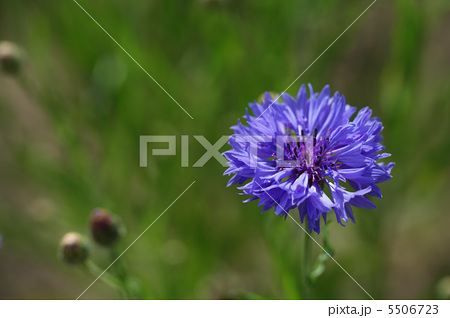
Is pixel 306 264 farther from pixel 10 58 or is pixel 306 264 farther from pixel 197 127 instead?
pixel 10 58

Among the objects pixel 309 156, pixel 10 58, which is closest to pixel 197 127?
pixel 10 58

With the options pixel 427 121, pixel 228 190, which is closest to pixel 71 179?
pixel 228 190

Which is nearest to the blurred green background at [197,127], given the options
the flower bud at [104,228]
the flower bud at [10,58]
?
the flower bud at [10,58]

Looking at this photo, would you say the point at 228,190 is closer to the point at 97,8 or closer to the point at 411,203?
the point at 411,203

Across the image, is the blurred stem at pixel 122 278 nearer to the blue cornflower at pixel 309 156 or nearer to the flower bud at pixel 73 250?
the flower bud at pixel 73 250

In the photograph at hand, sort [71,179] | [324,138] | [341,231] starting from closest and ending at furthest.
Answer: [324,138] → [71,179] → [341,231]
